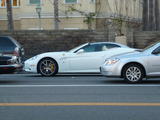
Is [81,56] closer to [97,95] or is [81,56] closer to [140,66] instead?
[140,66]

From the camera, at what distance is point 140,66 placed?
14.5m

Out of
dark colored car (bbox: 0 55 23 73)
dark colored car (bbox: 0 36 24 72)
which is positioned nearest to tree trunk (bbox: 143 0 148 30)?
dark colored car (bbox: 0 36 24 72)

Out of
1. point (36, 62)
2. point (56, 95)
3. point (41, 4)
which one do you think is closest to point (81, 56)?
point (36, 62)

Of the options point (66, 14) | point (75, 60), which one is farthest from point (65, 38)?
point (66, 14)

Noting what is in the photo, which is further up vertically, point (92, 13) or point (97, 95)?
point (92, 13)

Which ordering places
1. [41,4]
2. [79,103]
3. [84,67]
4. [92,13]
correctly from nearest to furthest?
[79,103] → [84,67] → [92,13] → [41,4]

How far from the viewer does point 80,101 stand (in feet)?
35.4

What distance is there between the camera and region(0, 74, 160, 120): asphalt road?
915 cm

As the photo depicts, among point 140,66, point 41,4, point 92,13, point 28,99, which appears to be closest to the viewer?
point 28,99

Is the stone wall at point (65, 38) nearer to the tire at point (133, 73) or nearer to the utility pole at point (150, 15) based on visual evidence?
the utility pole at point (150, 15)

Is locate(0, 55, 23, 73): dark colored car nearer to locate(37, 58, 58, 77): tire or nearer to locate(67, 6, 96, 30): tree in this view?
locate(37, 58, 58, 77): tire

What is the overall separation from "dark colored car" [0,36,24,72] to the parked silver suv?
2.89m

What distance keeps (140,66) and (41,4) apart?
28967 millimetres

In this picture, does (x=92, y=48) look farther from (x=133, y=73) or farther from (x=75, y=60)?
(x=133, y=73)
